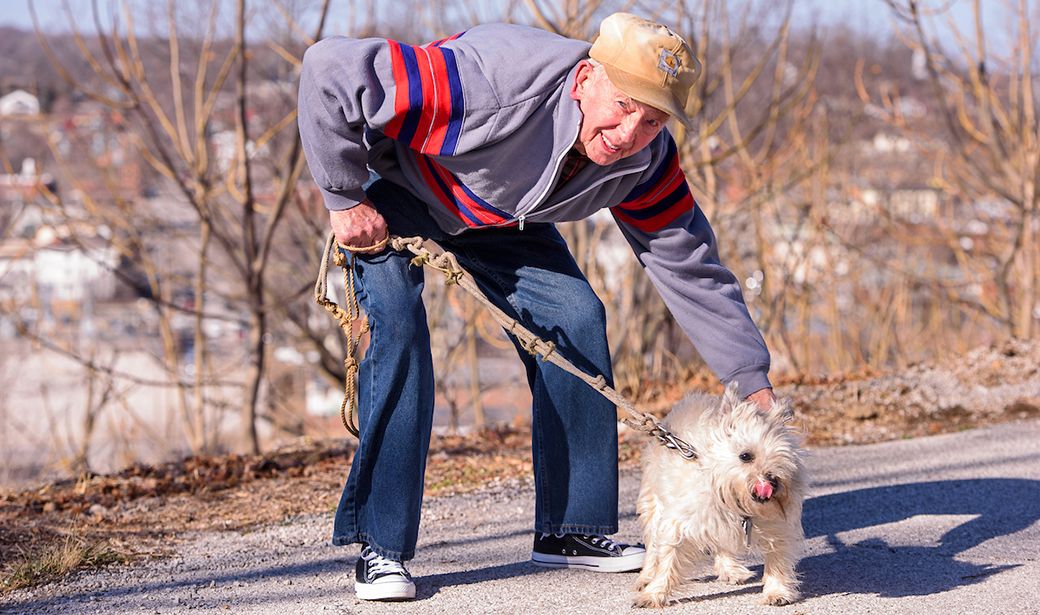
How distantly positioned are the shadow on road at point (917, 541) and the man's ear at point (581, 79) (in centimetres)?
164

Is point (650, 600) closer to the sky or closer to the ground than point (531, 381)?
closer to the ground

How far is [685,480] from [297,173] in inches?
202

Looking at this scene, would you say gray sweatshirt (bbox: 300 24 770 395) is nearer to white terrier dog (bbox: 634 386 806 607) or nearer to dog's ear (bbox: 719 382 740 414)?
dog's ear (bbox: 719 382 740 414)

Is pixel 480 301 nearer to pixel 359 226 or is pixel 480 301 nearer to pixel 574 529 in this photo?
pixel 359 226

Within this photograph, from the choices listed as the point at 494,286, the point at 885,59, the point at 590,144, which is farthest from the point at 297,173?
the point at 885,59

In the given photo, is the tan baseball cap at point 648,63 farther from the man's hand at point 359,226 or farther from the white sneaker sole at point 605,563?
the white sneaker sole at point 605,563

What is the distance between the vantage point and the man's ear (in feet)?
10.4

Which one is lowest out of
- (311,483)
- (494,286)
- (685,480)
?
(311,483)

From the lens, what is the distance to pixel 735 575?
3488 mm

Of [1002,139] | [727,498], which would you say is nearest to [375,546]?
[727,498]

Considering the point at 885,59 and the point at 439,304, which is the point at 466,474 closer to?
the point at 439,304

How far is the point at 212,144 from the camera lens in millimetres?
12312

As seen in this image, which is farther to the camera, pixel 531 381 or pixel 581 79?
pixel 531 381

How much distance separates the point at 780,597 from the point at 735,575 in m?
0.29
